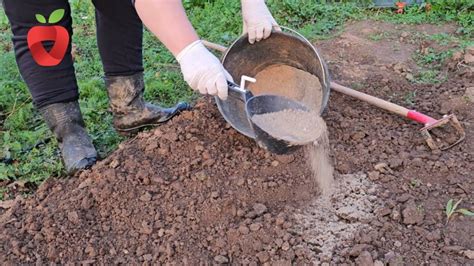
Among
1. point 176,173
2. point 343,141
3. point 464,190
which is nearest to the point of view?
point 464,190

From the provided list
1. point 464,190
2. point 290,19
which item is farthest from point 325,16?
point 464,190

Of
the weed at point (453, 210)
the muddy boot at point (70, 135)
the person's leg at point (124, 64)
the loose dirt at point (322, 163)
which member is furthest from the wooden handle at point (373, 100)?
the muddy boot at point (70, 135)

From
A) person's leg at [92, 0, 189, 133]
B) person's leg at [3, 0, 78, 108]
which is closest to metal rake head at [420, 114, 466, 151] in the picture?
person's leg at [92, 0, 189, 133]

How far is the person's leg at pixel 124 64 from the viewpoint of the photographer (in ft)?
9.01

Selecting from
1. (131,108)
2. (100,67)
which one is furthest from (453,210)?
(100,67)

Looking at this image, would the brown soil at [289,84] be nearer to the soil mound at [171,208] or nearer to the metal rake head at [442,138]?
the soil mound at [171,208]

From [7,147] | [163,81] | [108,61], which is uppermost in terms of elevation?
[108,61]

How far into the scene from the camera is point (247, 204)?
7.66 feet

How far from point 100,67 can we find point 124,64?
95cm

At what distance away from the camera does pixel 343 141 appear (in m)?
2.71

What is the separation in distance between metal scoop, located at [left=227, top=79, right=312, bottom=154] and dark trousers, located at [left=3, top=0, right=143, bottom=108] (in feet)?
2.53

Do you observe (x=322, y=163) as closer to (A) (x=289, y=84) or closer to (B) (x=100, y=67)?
(A) (x=289, y=84)

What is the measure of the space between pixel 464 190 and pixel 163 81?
6.38 feet

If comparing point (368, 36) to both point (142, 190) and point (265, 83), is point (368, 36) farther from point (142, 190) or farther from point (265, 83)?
point (142, 190)
